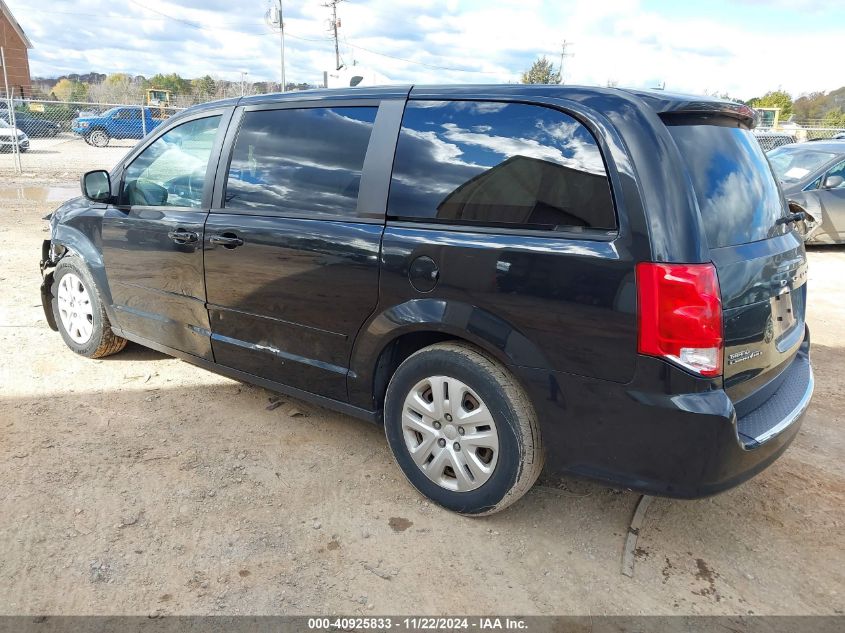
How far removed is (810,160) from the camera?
9773 millimetres

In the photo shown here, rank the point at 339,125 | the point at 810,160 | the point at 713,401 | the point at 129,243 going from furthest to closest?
the point at 810,160 → the point at 129,243 → the point at 339,125 → the point at 713,401

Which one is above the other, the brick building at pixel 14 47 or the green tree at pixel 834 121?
the brick building at pixel 14 47

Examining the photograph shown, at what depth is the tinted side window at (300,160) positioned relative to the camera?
3074mm

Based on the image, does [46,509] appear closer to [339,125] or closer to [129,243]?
[129,243]

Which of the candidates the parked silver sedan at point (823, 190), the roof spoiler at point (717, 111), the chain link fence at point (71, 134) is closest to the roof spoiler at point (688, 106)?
the roof spoiler at point (717, 111)

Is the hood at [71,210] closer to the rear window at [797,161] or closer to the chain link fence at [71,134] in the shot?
the rear window at [797,161]

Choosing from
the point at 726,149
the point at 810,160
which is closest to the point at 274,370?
the point at 726,149

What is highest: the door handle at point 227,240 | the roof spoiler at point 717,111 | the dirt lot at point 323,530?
the roof spoiler at point 717,111

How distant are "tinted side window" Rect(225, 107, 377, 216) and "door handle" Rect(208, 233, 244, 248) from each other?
0.17 metres

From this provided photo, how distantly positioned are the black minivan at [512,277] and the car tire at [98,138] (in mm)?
26843

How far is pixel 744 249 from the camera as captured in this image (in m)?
2.46

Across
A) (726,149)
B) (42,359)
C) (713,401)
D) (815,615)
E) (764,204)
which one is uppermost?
(726,149)

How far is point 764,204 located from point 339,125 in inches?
77.6

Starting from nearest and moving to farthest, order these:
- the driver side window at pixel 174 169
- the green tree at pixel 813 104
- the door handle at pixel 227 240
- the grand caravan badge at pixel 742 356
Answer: the grand caravan badge at pixel 742 356, the door handle at pixel 227 240, the driver side window at pixel 174 169, the green tree at pixel 813 104
